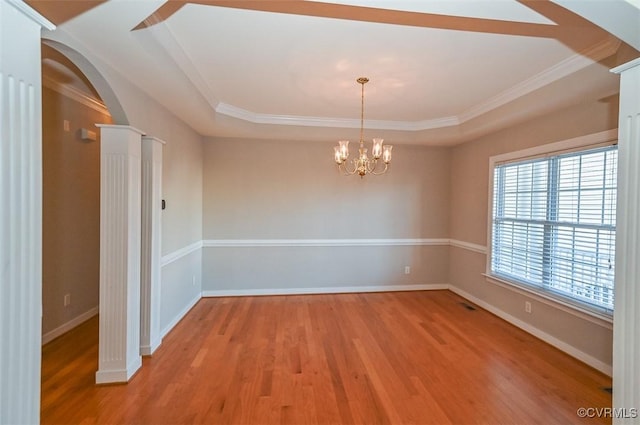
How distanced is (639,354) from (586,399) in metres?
1.46

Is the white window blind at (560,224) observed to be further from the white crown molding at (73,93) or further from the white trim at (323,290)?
the white crown molding at (73,93)

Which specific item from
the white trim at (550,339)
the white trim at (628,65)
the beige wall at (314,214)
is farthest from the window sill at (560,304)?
the white trim at (628,65)

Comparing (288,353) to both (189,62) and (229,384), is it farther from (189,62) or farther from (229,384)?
(189,62)

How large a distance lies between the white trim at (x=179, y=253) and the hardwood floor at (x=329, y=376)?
2.71ft

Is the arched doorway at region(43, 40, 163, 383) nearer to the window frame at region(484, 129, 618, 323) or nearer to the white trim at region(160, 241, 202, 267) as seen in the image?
the white trim at region(160, 241, 202, 267)

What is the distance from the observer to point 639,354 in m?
1.18

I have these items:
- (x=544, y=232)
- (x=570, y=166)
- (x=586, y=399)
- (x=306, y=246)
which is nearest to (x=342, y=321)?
(x=306, y=246)

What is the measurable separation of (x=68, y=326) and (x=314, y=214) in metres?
3.35

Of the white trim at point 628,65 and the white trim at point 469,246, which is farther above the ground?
the white trim at point 628,65

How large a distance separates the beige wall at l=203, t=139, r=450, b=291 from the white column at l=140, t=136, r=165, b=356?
1.62 meters

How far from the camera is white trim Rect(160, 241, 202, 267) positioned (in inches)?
120

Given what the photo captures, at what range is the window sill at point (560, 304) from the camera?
2486 millimetres

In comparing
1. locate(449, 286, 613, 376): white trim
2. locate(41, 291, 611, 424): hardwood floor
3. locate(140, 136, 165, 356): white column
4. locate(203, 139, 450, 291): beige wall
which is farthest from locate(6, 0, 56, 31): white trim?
locate(449, 286, 613, 376): white trim

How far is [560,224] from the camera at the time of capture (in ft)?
9.61
